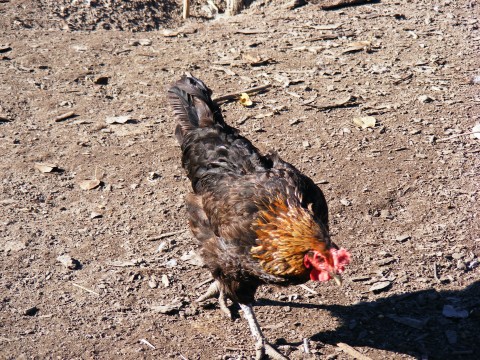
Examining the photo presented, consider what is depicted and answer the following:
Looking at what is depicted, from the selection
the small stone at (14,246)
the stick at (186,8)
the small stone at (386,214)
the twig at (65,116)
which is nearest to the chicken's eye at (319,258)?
the small stone at (386,214)

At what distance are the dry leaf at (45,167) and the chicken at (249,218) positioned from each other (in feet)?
6.73

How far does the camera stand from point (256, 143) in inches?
319

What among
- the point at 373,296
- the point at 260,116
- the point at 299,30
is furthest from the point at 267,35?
the point at 373,296

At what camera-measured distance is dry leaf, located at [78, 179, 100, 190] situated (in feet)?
24.5

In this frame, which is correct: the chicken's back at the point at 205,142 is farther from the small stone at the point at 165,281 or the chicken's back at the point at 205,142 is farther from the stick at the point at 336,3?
the stick at the point at 336,3

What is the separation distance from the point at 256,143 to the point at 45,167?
2.54 metres

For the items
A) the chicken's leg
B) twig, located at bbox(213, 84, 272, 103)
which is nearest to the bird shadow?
the chicken's leg

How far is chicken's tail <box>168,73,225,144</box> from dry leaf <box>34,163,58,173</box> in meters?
1.89

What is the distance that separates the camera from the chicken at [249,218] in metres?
4.96

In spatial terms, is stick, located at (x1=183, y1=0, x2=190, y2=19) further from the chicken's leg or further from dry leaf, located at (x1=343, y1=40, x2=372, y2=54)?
the chicken's leg

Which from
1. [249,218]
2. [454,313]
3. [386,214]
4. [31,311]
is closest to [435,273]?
[454,313]

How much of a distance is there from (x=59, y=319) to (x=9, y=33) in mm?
6158

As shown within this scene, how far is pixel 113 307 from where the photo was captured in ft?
19.4

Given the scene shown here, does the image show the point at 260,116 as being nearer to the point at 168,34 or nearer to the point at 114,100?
the point at 114,100
